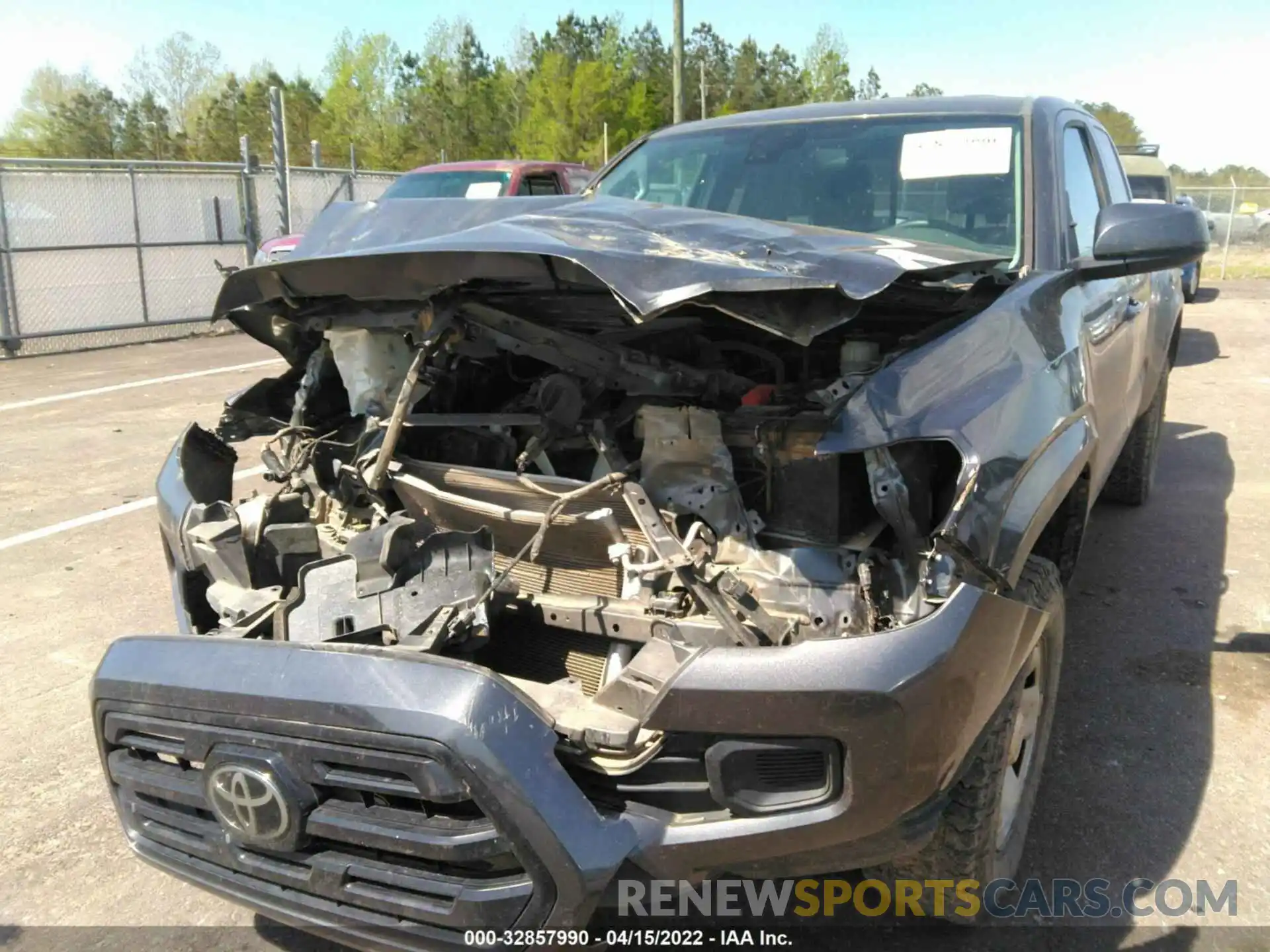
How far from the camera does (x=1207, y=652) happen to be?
12.7ft

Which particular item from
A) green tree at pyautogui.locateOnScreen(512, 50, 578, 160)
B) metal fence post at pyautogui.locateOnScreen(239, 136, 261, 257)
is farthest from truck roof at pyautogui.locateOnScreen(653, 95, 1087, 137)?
green tree at pyautogui.locateOnScreen(512, 50, 578, 160)

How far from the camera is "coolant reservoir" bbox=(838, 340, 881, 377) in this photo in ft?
8.15

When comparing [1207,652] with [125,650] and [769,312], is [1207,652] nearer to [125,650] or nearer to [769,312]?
[769,312]

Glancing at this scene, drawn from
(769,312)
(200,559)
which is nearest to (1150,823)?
(769,312)

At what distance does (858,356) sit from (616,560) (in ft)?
2.58

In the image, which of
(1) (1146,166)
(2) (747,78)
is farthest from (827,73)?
(1) (1146,166)

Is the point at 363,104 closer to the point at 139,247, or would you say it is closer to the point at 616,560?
the point at 139,247

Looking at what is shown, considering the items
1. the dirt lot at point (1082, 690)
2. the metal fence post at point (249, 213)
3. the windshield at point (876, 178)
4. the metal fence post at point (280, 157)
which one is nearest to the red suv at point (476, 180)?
the metal fence post at point (249, 213)

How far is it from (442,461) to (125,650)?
0.99m

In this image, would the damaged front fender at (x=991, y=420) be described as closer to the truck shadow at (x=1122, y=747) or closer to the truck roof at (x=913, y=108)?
the truck shadow at (x=1122, y=747)

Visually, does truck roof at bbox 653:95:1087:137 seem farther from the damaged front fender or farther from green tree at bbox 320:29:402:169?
green tree at bbox 320:29:402:169

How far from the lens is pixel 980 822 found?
2.17 m

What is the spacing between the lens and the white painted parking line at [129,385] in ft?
28.2

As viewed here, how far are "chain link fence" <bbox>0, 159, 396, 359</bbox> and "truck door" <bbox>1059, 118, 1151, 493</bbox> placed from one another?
8.82 metres
